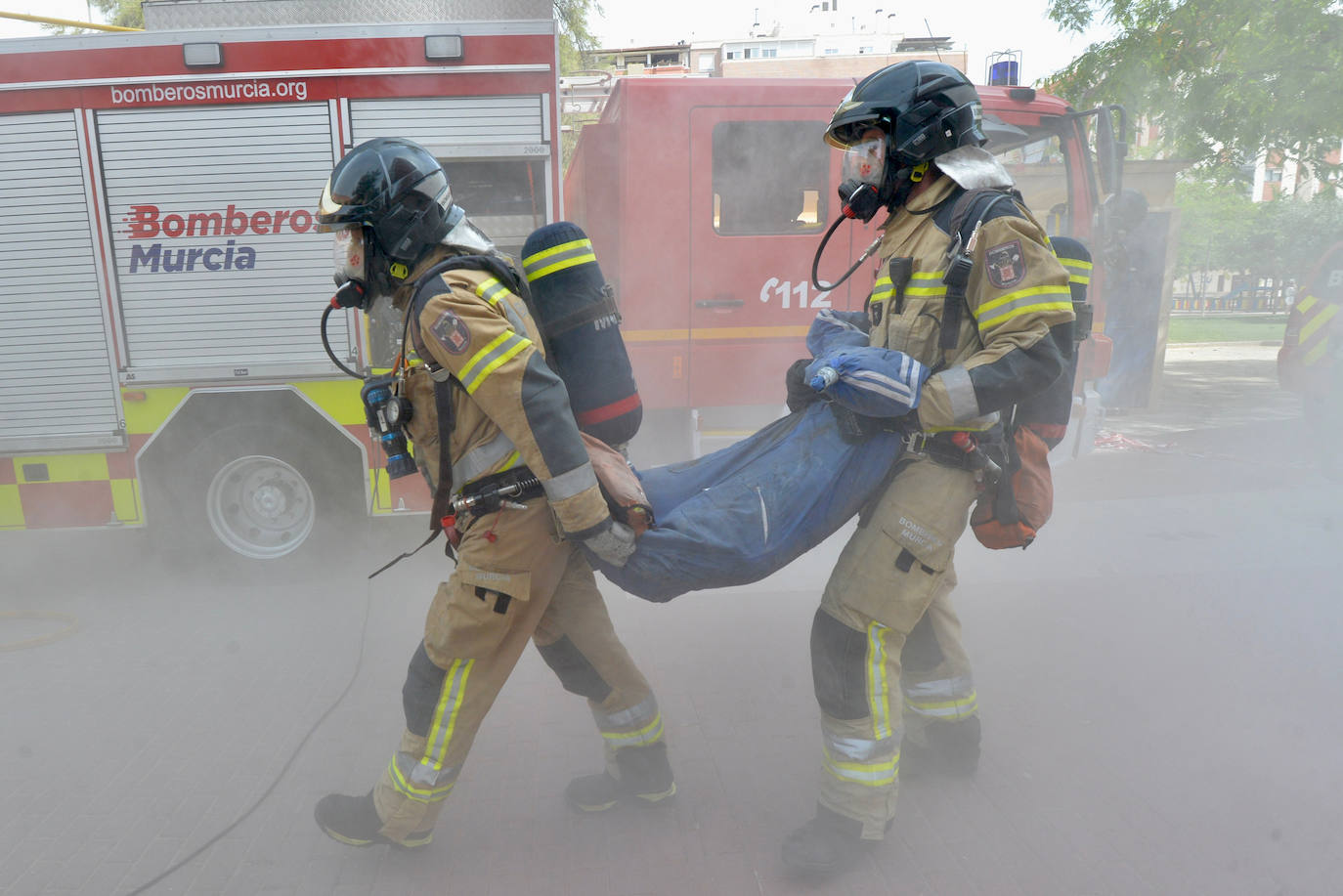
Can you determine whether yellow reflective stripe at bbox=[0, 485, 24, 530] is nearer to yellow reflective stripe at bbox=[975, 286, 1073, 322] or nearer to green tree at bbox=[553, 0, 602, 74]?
yellow reflective stripe at bbox=[975, 286, 1073, 322]

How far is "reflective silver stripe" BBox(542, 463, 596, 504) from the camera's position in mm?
2273

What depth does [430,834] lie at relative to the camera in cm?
267

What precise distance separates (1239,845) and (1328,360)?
6.01 meters

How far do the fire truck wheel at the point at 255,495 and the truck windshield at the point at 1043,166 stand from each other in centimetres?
441

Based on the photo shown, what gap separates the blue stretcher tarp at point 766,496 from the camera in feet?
7.80

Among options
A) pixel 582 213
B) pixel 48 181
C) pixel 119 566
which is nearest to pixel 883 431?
pixel 582 213

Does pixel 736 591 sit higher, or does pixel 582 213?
pixel 582 213

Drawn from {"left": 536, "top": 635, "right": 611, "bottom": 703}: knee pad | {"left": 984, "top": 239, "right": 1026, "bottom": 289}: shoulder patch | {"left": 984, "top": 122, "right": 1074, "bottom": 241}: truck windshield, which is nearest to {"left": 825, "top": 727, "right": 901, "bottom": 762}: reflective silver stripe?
{"left": 536, "top": 635, "right": 611, "bottom": 703}: knee pad

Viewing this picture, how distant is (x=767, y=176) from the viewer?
524 cm

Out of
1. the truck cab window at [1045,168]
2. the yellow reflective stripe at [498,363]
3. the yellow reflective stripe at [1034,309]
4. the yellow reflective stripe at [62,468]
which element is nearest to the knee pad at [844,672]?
the yellow reflective stripe at [1034,309]

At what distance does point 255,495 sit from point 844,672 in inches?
155

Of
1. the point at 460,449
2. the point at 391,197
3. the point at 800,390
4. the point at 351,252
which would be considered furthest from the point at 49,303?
the point at 800,390

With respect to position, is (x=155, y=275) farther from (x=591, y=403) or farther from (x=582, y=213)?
(x=591, y=403)

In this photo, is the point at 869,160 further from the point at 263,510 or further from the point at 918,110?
the point at 263,510
